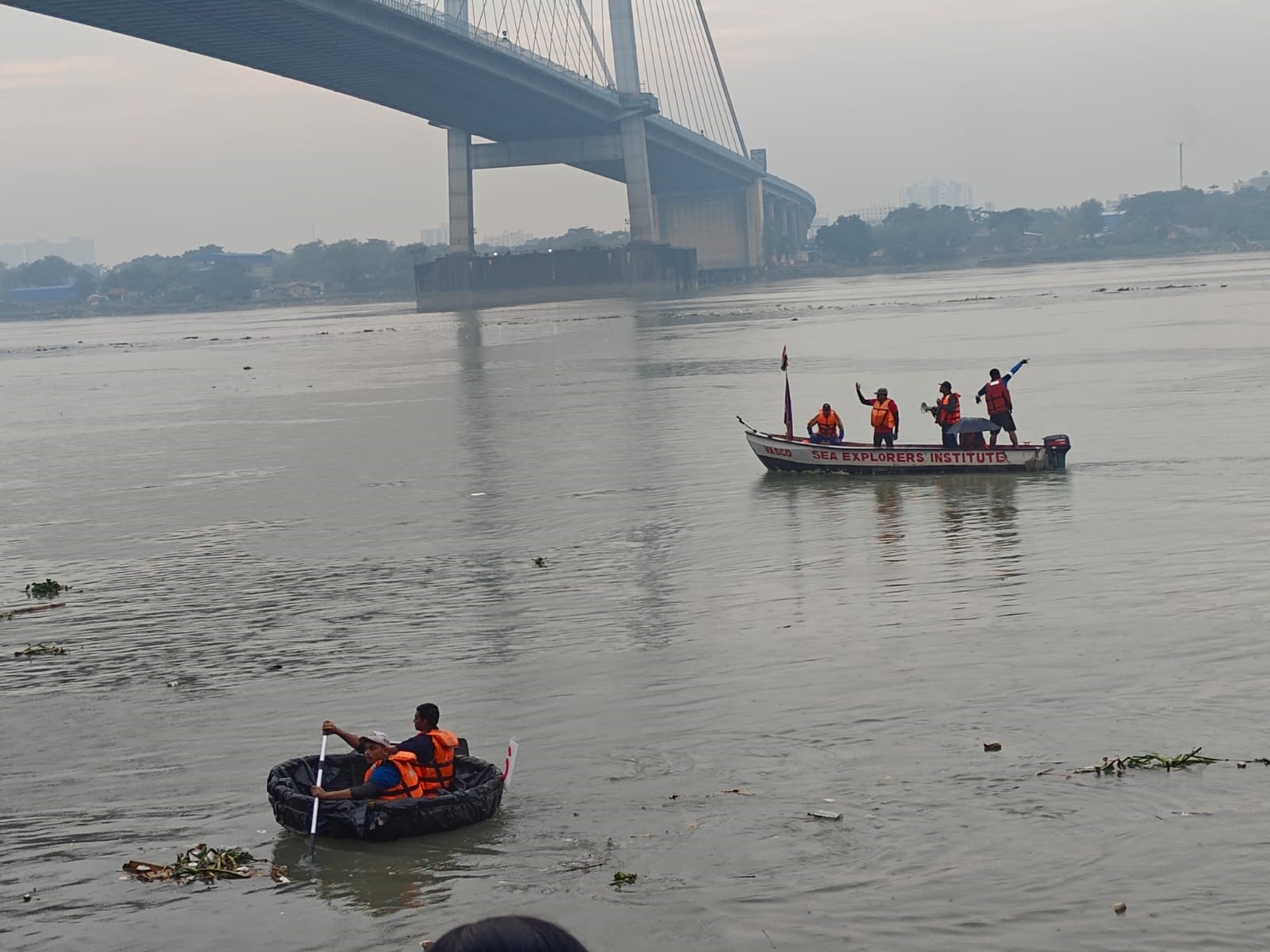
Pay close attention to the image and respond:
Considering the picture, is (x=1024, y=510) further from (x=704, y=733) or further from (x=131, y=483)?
(x=131, y=483)

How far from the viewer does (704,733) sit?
1204 cm

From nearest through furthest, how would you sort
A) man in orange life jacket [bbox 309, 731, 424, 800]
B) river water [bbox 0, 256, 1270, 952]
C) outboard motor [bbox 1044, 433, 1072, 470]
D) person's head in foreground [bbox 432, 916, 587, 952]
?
1. person's head in foreground [bbox 432, 916, 587, 952]
2. river water [bbox 0, 256, 1270, 952]
3. man in orange life jacket [bbox 309, 731, 424, 800]
4. outboard motor [bbox 1044, 433, 1072, 470]

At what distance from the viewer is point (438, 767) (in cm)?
1038

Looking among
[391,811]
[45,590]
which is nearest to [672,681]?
[391,811]

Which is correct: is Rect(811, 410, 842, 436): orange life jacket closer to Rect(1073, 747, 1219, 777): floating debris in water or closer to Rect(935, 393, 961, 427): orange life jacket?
Rect(935, 393, 961, 427): orange life jacket

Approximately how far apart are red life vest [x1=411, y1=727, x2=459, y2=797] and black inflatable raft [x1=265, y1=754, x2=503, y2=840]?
10 centimetres

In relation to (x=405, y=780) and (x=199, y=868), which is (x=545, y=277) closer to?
(x=405, y=780)

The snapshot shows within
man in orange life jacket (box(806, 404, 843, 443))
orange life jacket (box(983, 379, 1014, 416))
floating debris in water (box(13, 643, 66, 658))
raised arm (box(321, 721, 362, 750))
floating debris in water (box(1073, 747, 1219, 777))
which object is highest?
orange life jacket (box(983, 379, 1014, 416))

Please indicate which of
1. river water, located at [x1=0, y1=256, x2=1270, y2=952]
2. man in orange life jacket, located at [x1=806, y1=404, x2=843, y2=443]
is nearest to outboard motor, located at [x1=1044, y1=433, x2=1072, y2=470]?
river water, located at [x1=0, y1=256, x2=1270, y2=952]

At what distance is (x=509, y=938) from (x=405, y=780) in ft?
26.1

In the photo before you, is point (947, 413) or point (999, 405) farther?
point (999, 405)

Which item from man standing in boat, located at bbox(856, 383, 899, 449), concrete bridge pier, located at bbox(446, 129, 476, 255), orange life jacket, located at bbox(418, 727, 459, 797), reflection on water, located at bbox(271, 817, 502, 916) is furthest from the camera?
concrete bridge pier, located at bbox(446, 129, 476, 255)

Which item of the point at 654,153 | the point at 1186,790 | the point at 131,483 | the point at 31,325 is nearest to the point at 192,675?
the point at 1186,790

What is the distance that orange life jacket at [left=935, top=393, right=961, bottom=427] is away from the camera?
2542 cm
